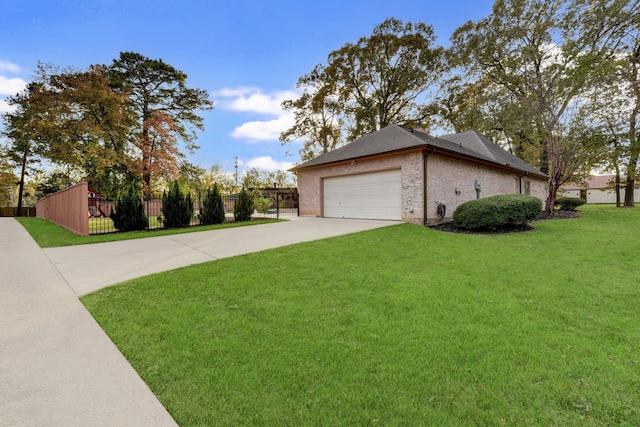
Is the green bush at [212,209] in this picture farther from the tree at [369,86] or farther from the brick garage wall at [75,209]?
the tree at [369,86]

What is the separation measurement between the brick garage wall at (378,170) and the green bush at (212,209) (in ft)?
15.2

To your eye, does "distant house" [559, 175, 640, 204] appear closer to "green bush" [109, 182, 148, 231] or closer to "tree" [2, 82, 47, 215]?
"green bush" [109, 182, 148, 231]

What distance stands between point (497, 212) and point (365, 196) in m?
5.19

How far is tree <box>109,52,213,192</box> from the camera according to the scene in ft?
70.4

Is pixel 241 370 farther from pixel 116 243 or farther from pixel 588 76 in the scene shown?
pixel 588 76

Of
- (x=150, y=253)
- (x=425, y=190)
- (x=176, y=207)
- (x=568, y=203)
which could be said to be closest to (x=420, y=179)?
(x=425, y=190)


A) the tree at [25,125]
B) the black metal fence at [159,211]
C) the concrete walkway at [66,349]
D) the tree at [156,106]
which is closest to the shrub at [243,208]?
the black metal fence at [159,211]

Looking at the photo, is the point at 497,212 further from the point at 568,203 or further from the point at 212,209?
the point at 568,203

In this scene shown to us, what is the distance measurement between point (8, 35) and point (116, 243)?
846cm

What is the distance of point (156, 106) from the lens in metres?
24.3

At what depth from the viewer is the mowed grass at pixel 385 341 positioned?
74.6 inches

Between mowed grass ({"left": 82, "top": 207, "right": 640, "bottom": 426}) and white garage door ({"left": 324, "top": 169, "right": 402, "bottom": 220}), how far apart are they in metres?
6.57

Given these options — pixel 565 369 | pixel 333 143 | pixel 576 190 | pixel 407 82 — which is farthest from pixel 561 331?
pixel 576 190

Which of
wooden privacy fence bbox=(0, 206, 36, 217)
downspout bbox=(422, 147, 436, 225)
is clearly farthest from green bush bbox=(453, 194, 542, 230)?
wooden privacy fence bbox=(0, 206, 36, 217)
